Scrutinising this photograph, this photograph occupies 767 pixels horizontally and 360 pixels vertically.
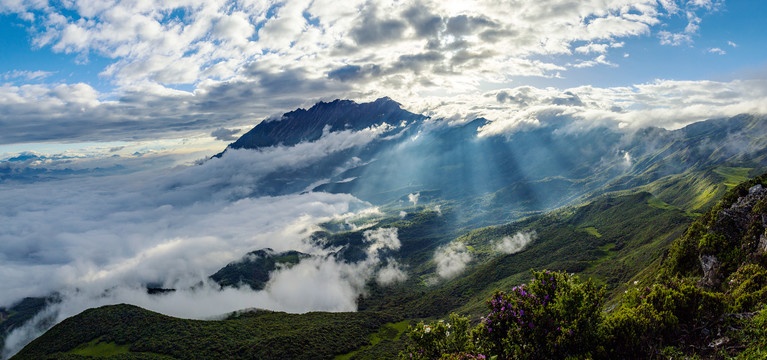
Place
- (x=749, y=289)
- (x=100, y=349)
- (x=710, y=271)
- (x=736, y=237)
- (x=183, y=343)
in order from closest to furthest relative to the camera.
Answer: (x=749, y=289) → (x=710, y=271) → (x=736, y=237) → (x=183, y=343) → (x=100, y=349)

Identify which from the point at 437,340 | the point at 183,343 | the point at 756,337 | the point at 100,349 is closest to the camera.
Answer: the point at 756,337

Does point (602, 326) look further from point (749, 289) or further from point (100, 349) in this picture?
point (100, 349)

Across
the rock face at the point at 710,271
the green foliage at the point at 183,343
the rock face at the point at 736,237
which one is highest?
the rock face at the point at 736,237

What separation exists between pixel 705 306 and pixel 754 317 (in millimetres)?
2168

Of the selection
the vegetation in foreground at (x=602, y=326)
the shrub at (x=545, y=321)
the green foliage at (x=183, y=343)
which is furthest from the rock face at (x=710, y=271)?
the green foliage at (x=183, y=343)

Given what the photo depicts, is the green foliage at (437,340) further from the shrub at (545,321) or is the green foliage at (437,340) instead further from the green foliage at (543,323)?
the shrub at (545,321)

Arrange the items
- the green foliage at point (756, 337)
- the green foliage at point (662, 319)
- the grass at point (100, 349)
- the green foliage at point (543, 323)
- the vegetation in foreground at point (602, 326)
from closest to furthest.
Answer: the green foliage at point (756, 337) < the vegetation in foreground at point (602, 326) < the green foliage at point (543, 323) < the green foliage at point (662, 319) < the grass at point (100, 349)

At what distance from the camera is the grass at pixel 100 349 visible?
180m

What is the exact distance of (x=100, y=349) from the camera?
7205 inches

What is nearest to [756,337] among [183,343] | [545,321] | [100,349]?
[545,321]

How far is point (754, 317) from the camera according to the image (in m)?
20.6

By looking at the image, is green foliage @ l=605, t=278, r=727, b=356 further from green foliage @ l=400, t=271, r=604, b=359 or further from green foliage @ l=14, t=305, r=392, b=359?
green foliage @ l=14, t=305, r=392, b=359

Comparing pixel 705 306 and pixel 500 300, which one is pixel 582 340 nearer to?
pixel 500 300

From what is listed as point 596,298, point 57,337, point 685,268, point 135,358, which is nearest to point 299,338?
point 135,358
